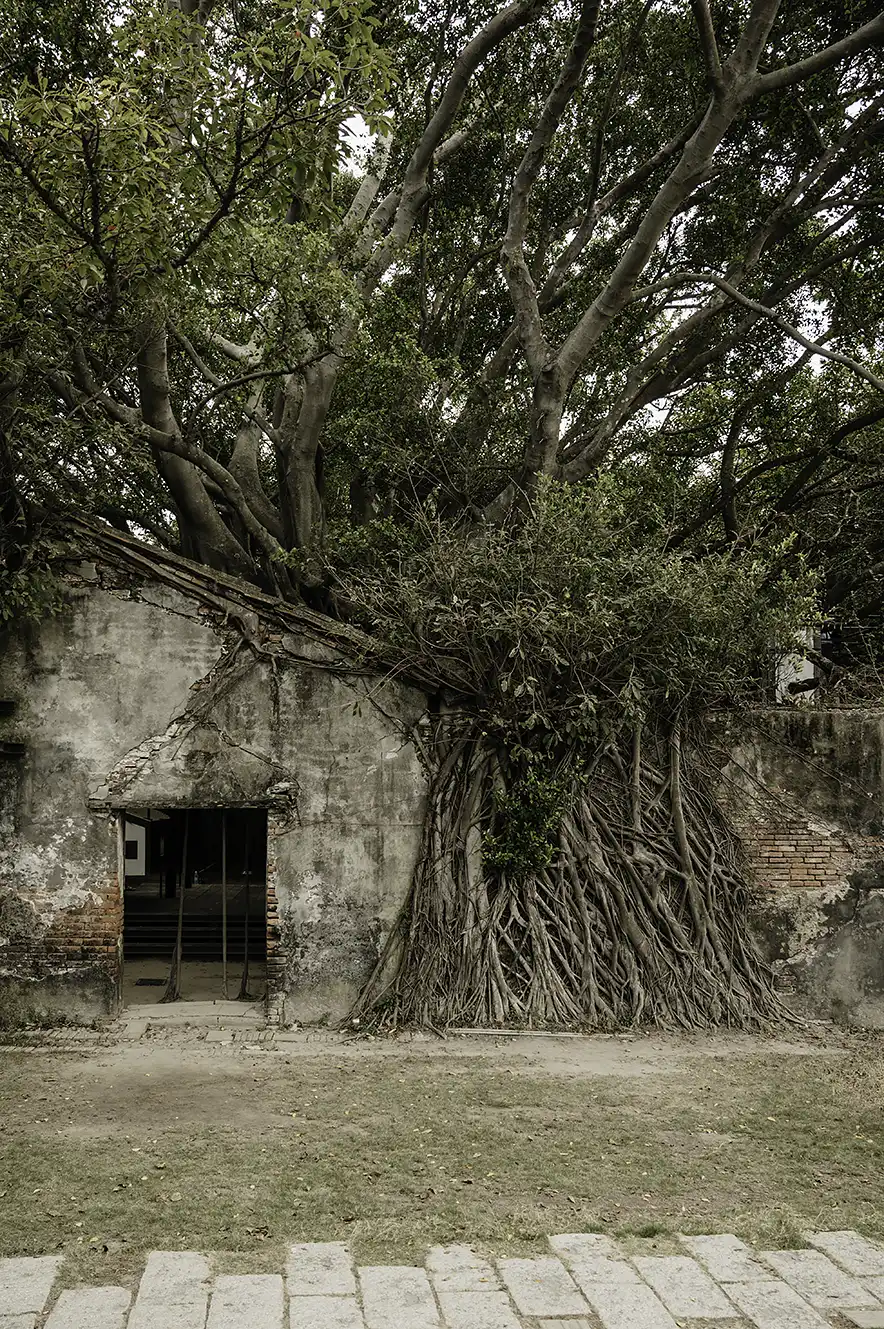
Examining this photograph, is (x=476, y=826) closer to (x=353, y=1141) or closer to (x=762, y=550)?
(x=353, y=1141)

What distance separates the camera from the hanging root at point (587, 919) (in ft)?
25.9

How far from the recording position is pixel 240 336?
9844 mm

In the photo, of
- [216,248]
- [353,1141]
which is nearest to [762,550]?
[216,248]

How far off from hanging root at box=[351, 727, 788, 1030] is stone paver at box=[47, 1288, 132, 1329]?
13.6 feet

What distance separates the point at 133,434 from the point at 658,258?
6.70m

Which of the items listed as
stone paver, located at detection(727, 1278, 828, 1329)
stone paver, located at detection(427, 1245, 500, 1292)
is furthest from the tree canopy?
stone paver, located at detection(727, 1278, 828, 1329)

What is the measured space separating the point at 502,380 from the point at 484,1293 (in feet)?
30.3

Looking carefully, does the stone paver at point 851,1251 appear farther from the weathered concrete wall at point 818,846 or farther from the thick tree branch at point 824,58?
the thick tree branch at point 824,58

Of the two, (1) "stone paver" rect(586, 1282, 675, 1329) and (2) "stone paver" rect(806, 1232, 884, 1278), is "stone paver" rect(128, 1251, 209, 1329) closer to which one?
(1) "stone paver" rect(586, 1282, 675, 1329)

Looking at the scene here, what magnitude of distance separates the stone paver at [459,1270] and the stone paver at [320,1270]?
1.11 ft

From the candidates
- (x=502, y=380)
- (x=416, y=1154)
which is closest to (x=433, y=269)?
(x=502, y=380)

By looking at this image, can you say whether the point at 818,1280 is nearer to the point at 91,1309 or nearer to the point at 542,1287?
the point at 542,1287

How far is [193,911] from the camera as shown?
1152 cm

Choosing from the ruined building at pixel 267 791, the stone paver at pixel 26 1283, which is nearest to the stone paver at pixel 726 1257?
the stone paver at pixel 26 1283
